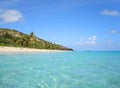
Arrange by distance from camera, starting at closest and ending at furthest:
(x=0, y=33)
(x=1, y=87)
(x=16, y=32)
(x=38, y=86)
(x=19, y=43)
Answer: (x=1, y=87) → (x=38, y=86) → (x=19, y=43) → (x=0, y=33) → (x=16, y=32)

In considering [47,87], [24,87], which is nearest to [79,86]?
[47,87]

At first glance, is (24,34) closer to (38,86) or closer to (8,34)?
(8,34)

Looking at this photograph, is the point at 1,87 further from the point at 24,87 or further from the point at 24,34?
the point at 24,34

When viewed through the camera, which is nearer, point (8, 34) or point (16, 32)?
point (8, 34)

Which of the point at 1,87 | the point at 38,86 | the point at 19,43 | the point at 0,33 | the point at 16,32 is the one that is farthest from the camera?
the point at 16,32

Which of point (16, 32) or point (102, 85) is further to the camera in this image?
point (16, 32)

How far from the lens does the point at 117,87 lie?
48.0ft

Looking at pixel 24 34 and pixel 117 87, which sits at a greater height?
pixel 24 34

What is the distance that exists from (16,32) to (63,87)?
6019 inches

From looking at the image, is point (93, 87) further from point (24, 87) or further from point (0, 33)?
point (0, 33)

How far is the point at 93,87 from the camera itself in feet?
48.5

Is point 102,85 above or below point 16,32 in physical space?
below

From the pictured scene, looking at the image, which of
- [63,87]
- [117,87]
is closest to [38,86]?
[63,87]

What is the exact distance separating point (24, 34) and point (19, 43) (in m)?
51.2
